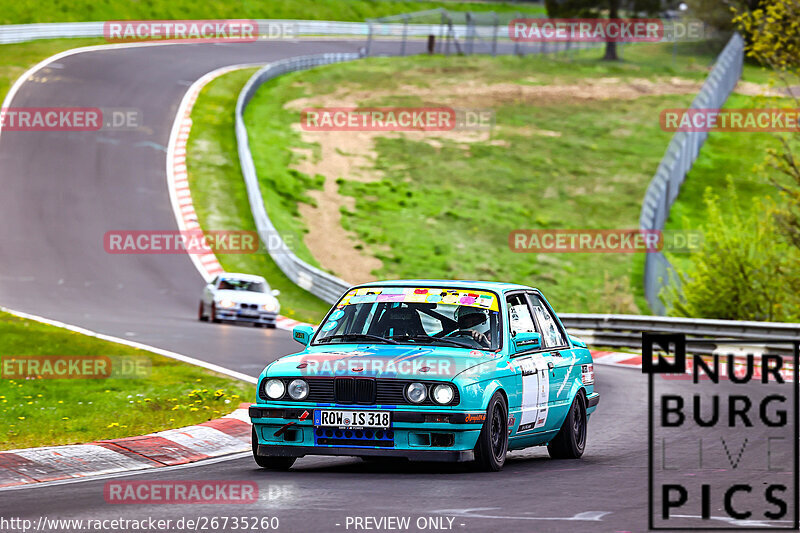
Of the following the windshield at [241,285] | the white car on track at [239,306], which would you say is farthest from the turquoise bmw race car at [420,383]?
the windshield at [241,285]

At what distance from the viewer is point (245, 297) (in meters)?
26.6

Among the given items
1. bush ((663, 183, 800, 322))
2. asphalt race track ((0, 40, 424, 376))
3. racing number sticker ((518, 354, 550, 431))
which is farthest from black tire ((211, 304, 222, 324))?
racing number sticker ((518, 354, 550, 431))

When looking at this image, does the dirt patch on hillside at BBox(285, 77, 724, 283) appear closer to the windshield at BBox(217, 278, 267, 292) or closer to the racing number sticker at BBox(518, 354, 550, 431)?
the windshield at BBox(217, 278, 267, 292)

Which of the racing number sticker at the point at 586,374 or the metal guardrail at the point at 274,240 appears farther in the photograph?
the metal guardrail at the point at 274,240

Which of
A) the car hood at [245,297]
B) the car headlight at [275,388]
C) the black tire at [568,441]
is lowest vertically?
the car hood at [245,297]

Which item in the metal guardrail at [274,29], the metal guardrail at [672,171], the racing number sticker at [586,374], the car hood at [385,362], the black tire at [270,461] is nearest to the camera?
the car hood at [385,362]

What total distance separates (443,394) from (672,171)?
32189mm

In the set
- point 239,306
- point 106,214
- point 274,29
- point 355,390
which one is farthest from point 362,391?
point 274,29

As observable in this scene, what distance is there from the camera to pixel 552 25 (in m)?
74.8

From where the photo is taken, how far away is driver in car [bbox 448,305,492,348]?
10438 millimetres

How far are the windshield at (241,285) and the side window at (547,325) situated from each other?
1621cm

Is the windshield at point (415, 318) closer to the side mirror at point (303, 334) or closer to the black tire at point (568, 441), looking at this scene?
the side mirror at point (303, 334)

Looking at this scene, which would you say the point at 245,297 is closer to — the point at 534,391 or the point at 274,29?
the point at 534,391

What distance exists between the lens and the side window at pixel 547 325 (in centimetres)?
1150
